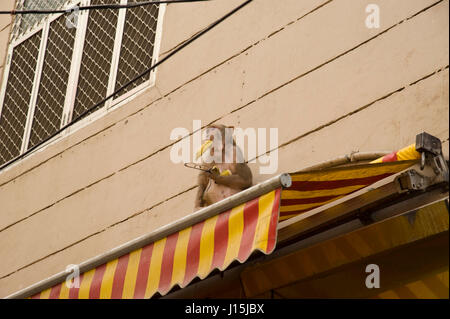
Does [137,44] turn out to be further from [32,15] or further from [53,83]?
[32,15]

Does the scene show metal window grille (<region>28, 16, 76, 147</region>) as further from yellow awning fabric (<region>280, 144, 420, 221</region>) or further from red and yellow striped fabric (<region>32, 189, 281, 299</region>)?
yellow awning fabric (<region>280, 144, 420, 221</region>)

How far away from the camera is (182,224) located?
21.6 ft

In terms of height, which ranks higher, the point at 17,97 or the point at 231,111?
the point at 17,97

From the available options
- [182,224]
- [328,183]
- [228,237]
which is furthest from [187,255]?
[328,183]

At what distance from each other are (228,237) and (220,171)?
126cm

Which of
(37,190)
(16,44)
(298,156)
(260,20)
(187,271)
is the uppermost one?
(16,44)

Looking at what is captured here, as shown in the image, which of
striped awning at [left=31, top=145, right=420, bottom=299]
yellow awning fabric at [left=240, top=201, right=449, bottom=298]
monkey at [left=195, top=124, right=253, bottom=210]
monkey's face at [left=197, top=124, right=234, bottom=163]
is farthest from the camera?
monkey's face at [left=197, top=124, right=234, bottom=163]

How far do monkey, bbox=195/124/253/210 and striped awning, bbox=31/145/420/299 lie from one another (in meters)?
0.82

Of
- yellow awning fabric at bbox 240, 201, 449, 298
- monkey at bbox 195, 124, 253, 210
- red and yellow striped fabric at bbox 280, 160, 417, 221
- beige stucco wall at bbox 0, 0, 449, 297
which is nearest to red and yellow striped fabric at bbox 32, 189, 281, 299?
red and yellow striped fabric at bbox 280, 160, 417, 221

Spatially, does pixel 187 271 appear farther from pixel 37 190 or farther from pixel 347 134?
pixel 37 190

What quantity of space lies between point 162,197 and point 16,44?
359cm

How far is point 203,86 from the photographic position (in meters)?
8.27

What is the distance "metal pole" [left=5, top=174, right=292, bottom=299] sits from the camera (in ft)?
20.1
